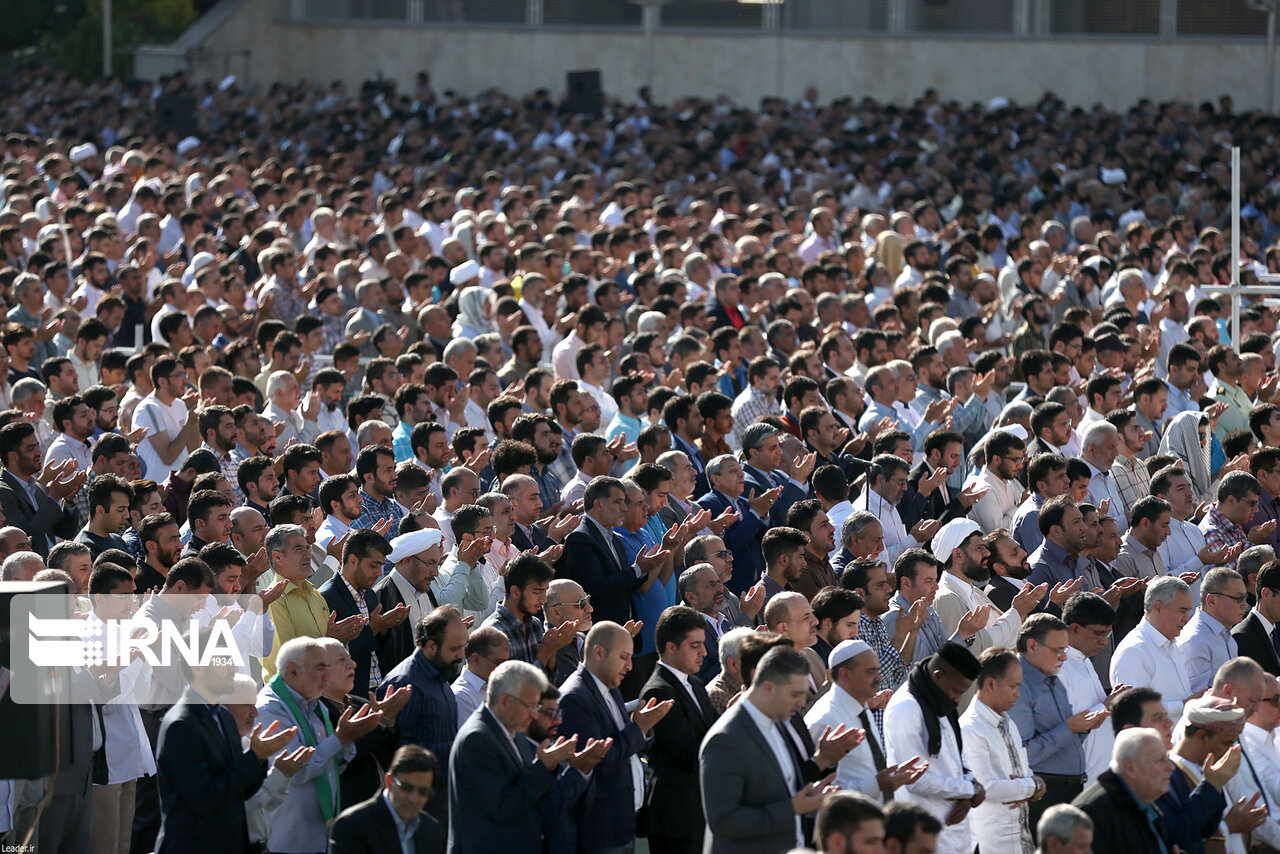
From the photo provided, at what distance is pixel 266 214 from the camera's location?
18750 millimetres

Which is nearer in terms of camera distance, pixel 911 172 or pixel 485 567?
pixel 485 567

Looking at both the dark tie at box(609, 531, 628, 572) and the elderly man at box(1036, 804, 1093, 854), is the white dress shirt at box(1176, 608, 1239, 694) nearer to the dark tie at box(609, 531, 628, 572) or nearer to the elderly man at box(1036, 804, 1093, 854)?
the dark tie at box(609, 531, 628, 572)

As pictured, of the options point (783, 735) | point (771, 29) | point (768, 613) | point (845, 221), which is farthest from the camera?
point (771, 29)

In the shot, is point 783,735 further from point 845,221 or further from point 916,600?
point 845,221

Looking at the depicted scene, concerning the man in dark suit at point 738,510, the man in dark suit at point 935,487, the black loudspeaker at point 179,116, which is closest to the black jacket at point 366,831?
the man in dark suit at point 738,510

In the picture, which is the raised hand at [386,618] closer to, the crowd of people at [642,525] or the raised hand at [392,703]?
the crowd of people at [642,525]

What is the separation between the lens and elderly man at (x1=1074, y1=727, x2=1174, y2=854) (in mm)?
6285

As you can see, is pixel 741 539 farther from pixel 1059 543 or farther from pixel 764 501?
pixel 1059 543

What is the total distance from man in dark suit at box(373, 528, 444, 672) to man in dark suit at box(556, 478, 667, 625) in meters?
0.88

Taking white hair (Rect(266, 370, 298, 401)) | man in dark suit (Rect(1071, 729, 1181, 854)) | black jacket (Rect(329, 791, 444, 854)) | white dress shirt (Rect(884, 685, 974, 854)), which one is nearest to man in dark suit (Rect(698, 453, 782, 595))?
white dress shirt (Rect(884, 685, 974, 854))

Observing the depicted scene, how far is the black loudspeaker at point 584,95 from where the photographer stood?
1073 inches

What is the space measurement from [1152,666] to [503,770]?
Result: 119 inches

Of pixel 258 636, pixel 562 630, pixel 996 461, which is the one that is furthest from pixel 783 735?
pixel 996 461

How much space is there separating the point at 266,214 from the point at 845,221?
20.2 feet
